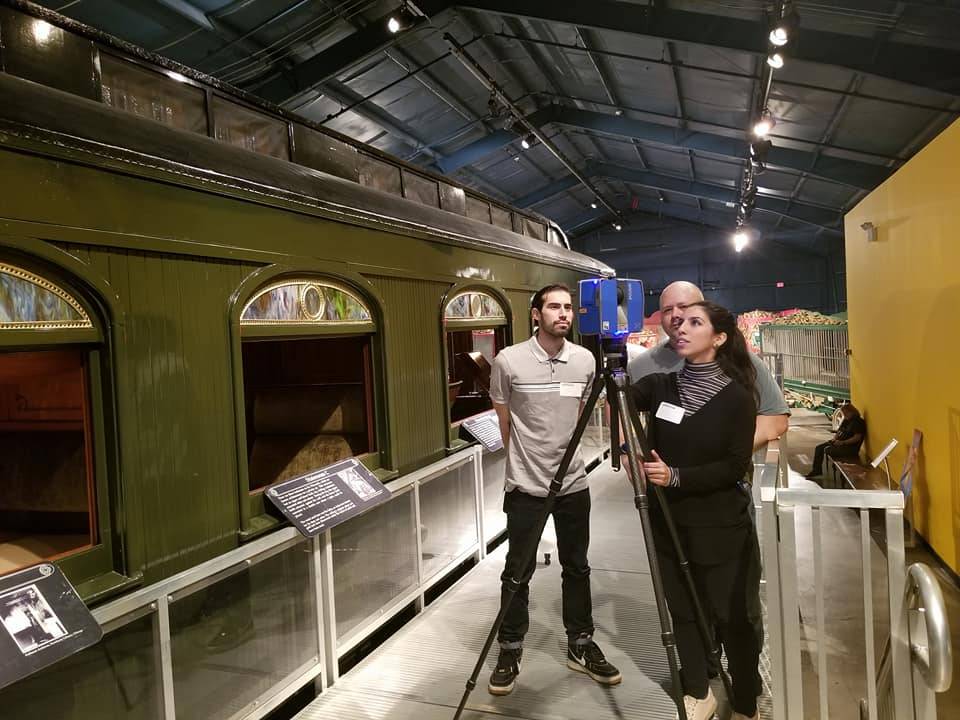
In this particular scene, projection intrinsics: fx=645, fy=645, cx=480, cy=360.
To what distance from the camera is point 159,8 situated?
7.23 meters

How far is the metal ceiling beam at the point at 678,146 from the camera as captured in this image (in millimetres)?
12375

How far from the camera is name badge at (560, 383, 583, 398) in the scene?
3.31 m

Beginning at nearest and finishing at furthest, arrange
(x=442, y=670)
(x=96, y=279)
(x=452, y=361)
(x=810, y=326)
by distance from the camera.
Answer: (x=96, y=279)
(x=442, y=670)
(x=452, y=361)
(x=810, y=326)

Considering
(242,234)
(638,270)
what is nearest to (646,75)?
(242,234)

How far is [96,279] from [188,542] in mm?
1214

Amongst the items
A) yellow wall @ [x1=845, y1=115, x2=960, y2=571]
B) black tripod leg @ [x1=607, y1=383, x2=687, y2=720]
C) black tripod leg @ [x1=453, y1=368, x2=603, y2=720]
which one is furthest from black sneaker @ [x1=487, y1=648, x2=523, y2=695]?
yellow wall @ [x1=845, y1=115, x2=960, y2=571]

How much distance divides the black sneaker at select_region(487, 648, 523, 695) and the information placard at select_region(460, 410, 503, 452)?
7.61 feet

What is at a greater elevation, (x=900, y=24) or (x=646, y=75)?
(x=646, y=75)

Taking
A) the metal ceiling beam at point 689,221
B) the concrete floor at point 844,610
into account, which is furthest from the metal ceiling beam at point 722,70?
the metal ceiling beam at point 689,221

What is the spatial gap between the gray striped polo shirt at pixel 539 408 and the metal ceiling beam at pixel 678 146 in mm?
11454

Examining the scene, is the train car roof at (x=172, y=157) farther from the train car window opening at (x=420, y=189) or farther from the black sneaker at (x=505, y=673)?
the black sneaker at (x=505, y=673)

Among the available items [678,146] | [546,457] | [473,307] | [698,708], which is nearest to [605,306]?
[473,307]

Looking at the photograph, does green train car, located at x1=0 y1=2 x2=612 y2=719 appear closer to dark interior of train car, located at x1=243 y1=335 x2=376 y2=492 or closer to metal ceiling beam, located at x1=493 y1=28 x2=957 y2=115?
dark interior of train car, located at x1=243 y1=335 x2=376 y2=492

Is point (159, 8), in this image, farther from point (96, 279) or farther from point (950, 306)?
point (950, 306)
